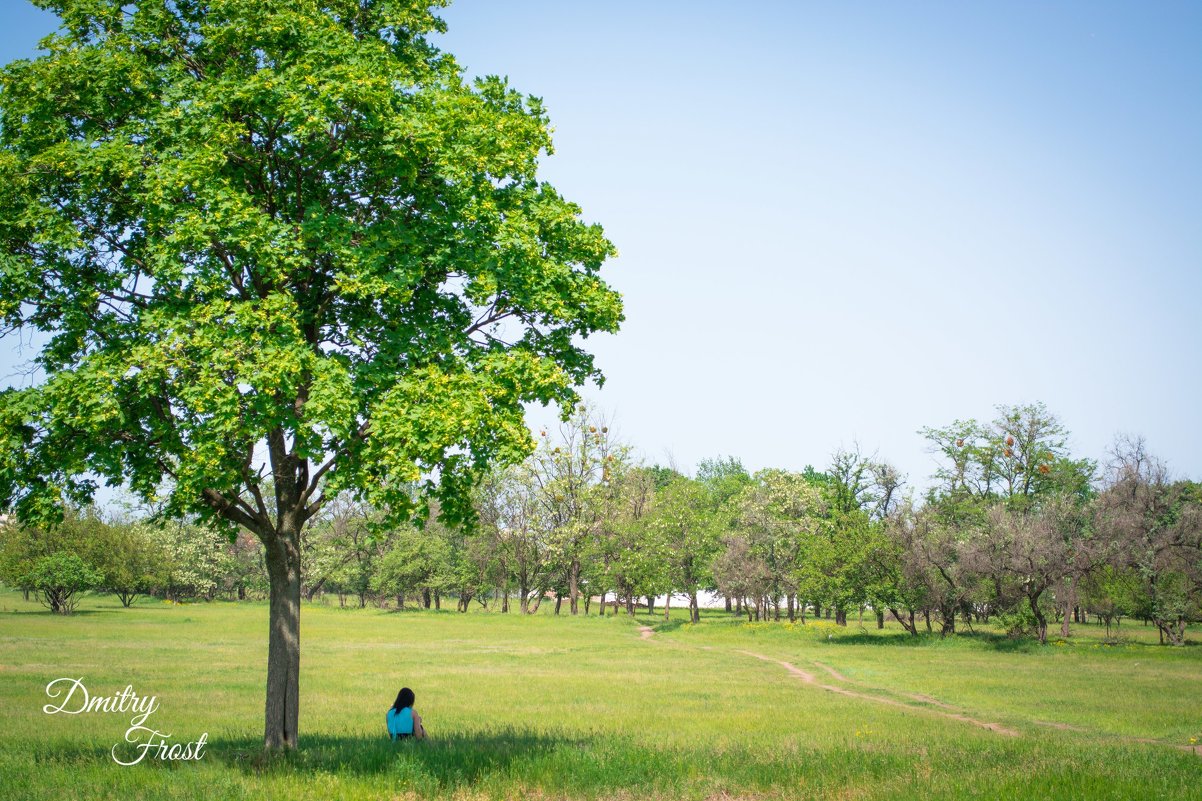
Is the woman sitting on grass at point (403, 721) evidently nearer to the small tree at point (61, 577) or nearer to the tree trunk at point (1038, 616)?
the tree trunk at point (1038, 616)

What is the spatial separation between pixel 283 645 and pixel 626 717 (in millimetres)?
12877

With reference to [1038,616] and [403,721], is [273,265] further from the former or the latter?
[1038,616]

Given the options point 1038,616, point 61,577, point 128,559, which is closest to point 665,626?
point 1038,616

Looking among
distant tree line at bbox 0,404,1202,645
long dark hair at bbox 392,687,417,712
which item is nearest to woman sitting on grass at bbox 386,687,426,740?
long dark hair at bbox 392,687,417,712

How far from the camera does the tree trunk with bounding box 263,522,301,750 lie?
14891 millimetres

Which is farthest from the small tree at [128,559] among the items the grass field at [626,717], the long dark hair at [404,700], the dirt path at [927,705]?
the long dark hair at [404,700]

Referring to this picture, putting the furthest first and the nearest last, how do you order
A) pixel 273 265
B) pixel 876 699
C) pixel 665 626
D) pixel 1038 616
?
1. pixel 665 626
2. pixel 1038 616
3. pixel 876 699
4. pixel 273 265

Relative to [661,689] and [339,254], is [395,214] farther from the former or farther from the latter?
[661,689]

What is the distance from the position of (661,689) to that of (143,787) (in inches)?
907

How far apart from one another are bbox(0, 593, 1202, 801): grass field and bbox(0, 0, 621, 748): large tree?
11.1 ft

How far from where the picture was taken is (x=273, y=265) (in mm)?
12984

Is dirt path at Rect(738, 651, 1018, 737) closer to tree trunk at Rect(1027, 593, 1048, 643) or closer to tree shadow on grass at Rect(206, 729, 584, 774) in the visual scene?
tree shadow on grass at Rect(206, 729, 584, 774)

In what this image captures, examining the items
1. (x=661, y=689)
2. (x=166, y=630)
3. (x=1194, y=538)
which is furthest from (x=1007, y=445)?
(x=166, y=630)

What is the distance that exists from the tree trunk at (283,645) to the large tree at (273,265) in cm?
5
